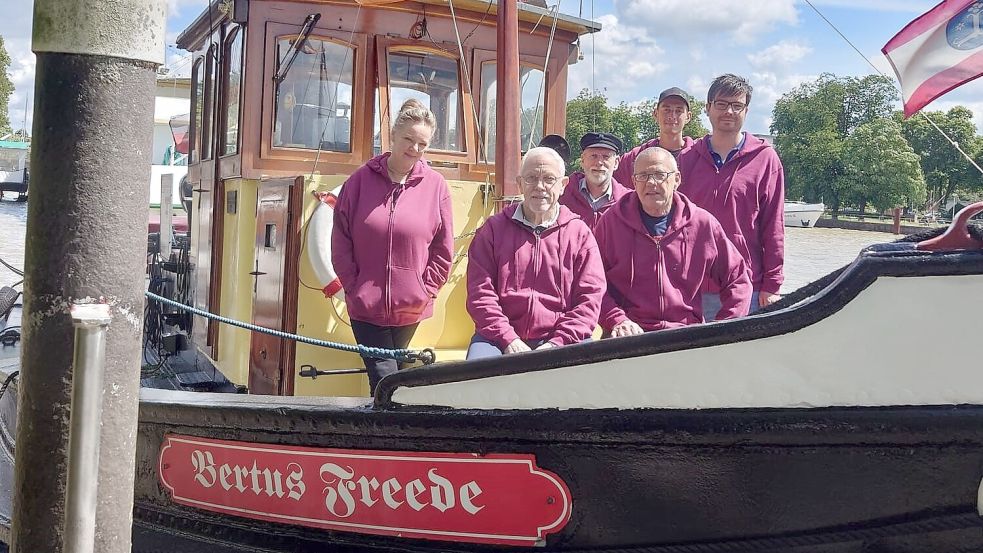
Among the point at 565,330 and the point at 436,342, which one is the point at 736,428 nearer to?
the point at 565,330

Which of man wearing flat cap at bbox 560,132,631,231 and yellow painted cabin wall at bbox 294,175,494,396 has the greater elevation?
man wearing flat cap at bbox 560,132,631,231

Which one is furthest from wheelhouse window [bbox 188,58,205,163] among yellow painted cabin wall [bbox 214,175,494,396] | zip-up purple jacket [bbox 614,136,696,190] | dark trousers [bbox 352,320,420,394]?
zip-up purple jacket [bbox 614,136,696,190]

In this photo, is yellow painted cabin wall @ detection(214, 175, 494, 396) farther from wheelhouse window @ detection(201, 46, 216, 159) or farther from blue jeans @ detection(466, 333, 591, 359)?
blue jeans @ detection(466, 333, 591, 359)

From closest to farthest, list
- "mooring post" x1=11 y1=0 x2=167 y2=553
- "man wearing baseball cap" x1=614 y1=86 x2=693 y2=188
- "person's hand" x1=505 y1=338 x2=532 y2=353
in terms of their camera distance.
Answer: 1. "mooring post" x1=11 y1=0 x2=167 y2=553
2. "person's hand" x1=505 y1=338 x2=532 y2=353
3. "man wearing baseball cap" x1=614 y1=86 x2=693 y2=188

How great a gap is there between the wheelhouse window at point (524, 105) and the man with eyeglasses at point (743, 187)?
4.47 feet

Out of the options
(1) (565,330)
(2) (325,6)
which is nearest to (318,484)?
(1) (565,330)

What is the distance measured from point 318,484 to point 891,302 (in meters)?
1.76

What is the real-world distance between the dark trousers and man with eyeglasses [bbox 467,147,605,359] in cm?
65

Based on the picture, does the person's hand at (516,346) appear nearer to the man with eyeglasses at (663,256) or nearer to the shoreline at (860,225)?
the man with eyeglasses at (663,256)

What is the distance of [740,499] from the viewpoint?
2.42 metres

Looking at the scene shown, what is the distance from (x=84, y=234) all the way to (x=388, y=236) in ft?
5.93

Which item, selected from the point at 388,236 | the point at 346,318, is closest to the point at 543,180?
the point at 388,236

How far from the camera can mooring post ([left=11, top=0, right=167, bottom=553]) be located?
78.7 inches

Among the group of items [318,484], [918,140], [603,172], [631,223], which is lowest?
[318,484]
